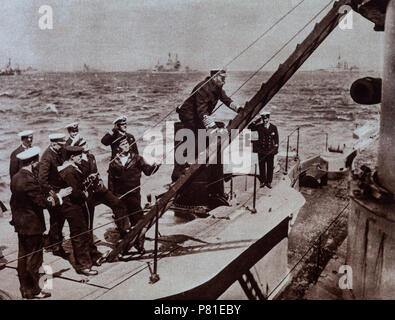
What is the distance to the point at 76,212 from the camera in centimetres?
452

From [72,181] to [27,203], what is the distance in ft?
2.05

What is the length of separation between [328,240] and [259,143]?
10.1 ft

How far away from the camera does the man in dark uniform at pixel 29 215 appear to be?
4.01 meters

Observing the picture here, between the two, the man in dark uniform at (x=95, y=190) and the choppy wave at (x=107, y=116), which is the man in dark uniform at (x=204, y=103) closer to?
the man in dark uniform at (x=95, y=190)

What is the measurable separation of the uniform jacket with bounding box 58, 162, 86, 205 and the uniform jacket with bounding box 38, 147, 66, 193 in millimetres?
262

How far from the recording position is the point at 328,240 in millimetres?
8898

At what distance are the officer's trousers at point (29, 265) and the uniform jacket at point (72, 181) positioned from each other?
0.58 meters

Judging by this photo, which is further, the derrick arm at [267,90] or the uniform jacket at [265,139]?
the uniform jacket at [265,139]

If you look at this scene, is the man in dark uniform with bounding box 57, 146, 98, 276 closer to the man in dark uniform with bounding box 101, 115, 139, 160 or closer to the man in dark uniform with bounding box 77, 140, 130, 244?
the man in dark uniform with bounding box 77, 140, 130, 244

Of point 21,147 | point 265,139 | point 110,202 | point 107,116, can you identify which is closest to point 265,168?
point 265,139

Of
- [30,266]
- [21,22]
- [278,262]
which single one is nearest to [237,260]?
[278,262]

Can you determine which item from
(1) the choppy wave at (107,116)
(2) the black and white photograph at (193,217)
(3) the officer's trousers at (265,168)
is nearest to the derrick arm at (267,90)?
(2) the black and white photograph at (193,217)
